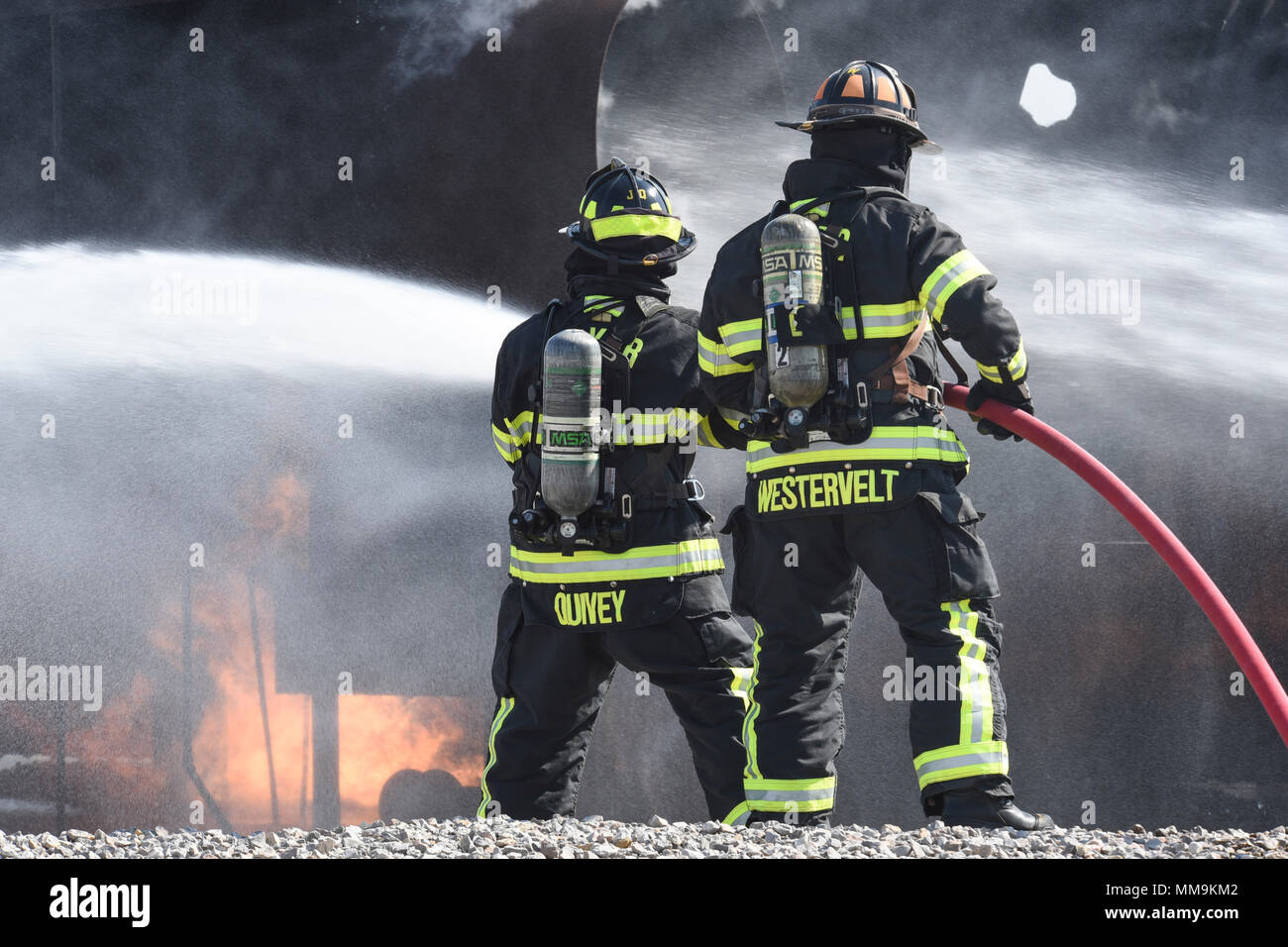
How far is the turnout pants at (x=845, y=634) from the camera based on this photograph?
3.79 meters

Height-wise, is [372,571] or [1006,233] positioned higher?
[1006,233]

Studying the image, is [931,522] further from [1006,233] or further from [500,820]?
[1006,233]

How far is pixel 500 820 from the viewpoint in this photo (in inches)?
164

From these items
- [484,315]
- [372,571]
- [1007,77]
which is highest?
[1007,77]

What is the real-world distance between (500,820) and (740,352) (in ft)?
5.04

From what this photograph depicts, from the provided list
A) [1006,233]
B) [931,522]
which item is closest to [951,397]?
[931,522]

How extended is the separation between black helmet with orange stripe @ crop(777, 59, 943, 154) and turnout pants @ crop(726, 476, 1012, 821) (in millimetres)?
1122

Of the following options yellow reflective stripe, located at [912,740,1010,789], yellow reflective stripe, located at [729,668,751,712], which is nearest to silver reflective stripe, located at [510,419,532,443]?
yellow reflective stripe, located at [729,668,751,712]

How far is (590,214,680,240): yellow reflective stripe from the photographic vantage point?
15.5ft

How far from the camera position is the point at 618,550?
457 cm

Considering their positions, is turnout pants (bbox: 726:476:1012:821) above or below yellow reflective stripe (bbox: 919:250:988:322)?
below

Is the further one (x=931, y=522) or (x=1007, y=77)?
(x=1007, y=77)

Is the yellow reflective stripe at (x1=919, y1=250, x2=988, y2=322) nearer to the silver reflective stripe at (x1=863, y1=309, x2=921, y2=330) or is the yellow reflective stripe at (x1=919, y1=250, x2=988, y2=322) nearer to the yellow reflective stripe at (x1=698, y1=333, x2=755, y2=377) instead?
the silver reflective stripe at (x1=863, y1=309, x2=921, y2=330)
